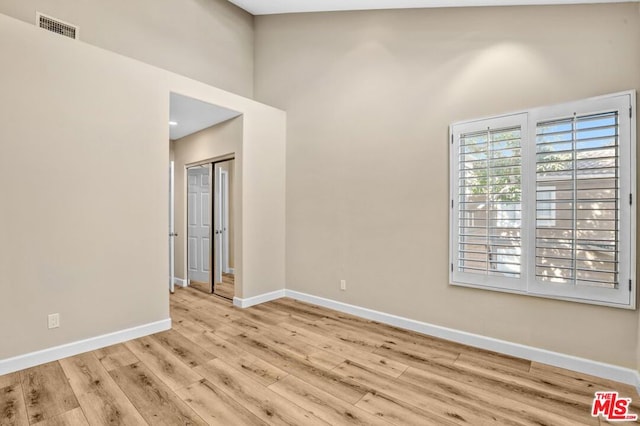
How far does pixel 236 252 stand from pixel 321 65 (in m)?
2.86

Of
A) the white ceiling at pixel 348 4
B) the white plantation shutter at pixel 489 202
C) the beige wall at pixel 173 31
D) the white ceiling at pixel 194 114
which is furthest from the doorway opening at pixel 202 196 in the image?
the white plantation shutter at pixel 489 202

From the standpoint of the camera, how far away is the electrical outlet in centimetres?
268

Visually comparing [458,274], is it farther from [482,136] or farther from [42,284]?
[42,284]

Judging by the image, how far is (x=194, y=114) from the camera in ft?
13.8

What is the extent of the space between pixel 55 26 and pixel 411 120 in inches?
158

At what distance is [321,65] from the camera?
4305 millimetres

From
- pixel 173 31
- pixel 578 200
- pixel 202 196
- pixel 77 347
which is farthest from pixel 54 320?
pixel 578 200

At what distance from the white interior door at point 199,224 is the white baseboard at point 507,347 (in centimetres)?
247

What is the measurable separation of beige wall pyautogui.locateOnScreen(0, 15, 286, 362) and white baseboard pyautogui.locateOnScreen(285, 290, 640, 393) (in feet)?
7.99

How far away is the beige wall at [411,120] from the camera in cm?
256

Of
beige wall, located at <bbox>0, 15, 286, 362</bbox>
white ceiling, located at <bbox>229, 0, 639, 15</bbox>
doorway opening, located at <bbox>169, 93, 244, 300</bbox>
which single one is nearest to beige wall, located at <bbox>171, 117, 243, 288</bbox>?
doorway opening, located at <bbox>169, 93, 244, 300</bbox>

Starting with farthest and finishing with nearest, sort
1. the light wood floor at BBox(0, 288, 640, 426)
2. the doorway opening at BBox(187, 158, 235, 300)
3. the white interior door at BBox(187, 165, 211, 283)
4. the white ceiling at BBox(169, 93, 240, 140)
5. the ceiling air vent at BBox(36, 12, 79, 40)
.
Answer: the white interior door at BBox(187, 165, 211, 283) → the doorway opening at BBox(187, 158, 235, 300) → the white ceiling at BBox(169, 93, 240, 140) → the ceiling air vent at BBox(36, 12, 79, 40) → the light wood floor at BBox(0, 288, 640, 426)

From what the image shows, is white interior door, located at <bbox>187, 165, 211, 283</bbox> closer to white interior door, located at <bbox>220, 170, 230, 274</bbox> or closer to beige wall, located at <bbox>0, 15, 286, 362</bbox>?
white interior door, located at <bbox>220, 170, 230, 274</bbox>

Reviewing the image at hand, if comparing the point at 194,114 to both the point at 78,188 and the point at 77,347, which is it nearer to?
the point at 78,188
